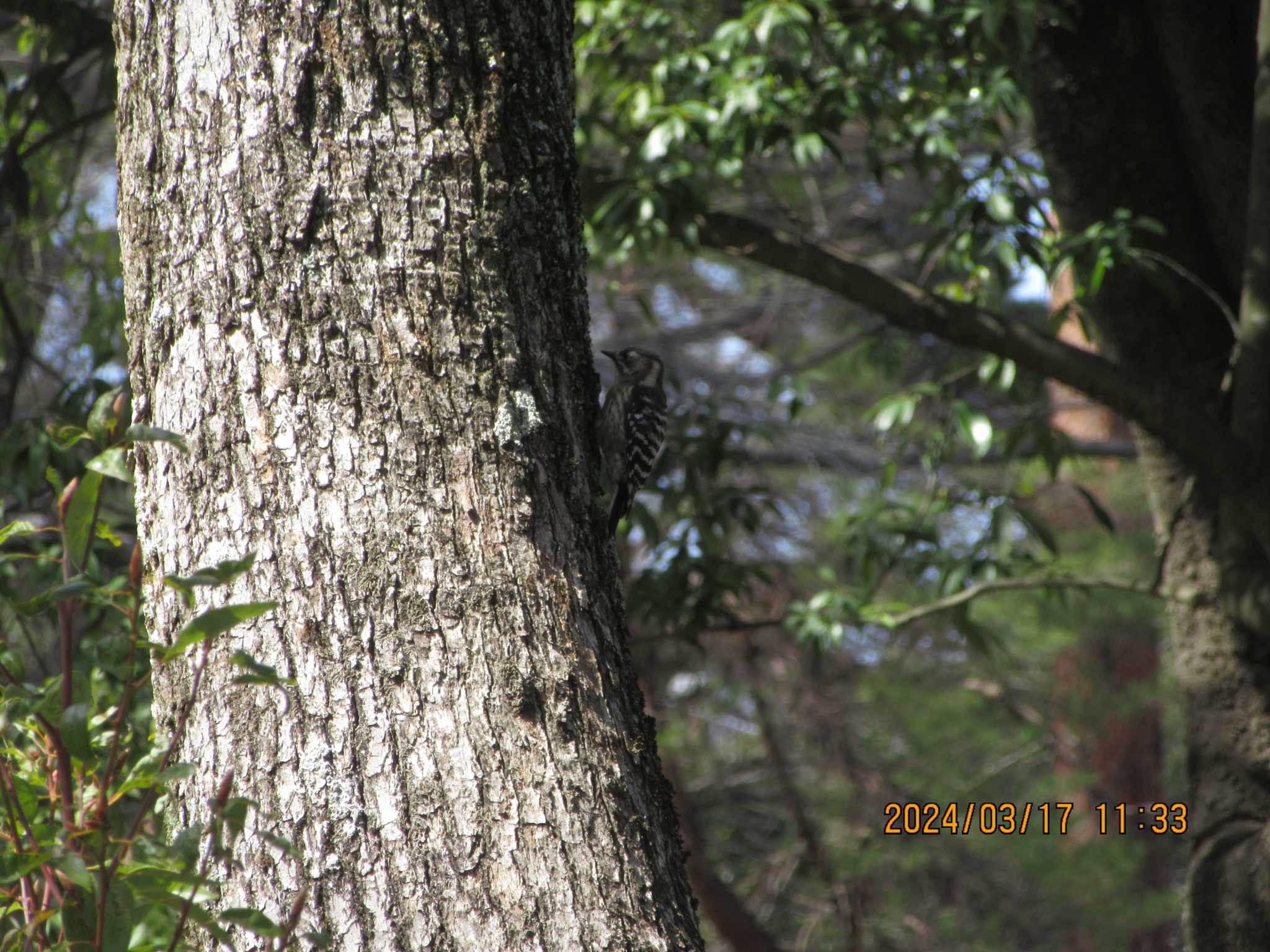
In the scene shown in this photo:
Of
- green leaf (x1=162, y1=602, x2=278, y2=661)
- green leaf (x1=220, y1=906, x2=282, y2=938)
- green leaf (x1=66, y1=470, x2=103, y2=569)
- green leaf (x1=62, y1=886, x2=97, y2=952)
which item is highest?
green leaf (x1=66, y1=470, x2=103, y2=569)

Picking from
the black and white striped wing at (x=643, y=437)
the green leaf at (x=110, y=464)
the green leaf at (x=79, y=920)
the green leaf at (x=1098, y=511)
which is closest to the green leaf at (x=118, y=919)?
the green leaf at (x=79, y=920)

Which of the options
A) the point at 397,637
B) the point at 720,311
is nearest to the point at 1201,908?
the point at 397,637

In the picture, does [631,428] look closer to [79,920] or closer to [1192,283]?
[1192,283]

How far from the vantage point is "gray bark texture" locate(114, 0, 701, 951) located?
1.61m

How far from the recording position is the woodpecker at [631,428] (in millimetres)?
4652

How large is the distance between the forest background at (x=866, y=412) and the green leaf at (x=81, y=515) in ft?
0.32

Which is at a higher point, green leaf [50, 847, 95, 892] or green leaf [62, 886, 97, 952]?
green leaf [50, 847, 95, 892]

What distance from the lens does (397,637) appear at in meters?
1.67

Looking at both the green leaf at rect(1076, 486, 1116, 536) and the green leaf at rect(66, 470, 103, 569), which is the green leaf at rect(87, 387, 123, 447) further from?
the green leaf at rect(1076, 486, 1116, 536)

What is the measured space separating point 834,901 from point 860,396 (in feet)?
19.1

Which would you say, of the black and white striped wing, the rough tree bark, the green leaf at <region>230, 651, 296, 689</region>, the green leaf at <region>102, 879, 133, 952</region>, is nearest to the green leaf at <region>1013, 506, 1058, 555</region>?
the rough tree bark

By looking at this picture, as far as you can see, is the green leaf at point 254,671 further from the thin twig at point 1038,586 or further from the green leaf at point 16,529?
the thin twig at point 1038,586

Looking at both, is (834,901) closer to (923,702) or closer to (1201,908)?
(923,702)
